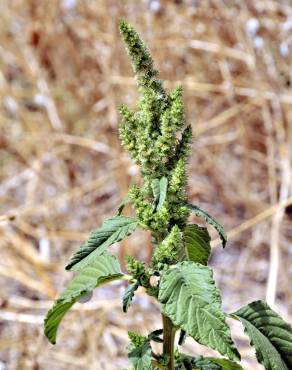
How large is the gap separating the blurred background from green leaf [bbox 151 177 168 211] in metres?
1.29

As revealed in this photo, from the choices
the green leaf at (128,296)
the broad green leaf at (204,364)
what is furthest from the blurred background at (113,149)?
the green leaf at (128,296)

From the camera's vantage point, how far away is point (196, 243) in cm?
78

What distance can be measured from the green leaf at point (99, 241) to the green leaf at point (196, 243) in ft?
0.27

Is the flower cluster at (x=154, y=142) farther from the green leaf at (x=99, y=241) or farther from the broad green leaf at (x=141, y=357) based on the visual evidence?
the broad green leaf at (x=141, y=357)

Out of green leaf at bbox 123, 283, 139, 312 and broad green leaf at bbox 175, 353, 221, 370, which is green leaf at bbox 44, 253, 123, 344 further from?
broad green leaf at bbox 175, 353, 221, 370

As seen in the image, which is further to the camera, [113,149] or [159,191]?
[113,149]

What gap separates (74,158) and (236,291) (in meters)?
0.93

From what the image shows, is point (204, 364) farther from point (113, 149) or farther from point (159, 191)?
point (113, 149)

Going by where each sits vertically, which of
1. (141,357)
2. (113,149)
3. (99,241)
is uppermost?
(113,149)

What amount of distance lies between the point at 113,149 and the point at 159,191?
1.79 m

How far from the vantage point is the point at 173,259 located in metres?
0.73

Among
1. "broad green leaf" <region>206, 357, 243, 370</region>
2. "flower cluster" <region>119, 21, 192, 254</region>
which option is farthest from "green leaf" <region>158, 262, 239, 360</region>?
"broad green leaf" <region>206, 357, 243, 370</region>

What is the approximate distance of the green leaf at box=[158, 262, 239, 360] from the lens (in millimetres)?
632

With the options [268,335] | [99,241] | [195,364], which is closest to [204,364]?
[195,364]
